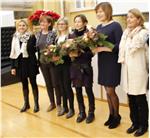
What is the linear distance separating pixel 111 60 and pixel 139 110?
1.73ft

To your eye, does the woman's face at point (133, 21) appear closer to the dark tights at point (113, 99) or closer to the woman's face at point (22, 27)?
the dark tights at point (113, 99)

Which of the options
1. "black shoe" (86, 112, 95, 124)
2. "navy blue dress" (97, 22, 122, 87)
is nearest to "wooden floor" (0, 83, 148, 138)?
"black shoe" (86, 112, 95, 124)

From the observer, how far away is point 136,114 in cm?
258

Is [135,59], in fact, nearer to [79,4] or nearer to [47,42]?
[47,42]

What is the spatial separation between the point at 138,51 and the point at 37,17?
4.95 feet

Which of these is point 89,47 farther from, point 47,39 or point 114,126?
point 114,126

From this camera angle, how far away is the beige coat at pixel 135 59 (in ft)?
7.70

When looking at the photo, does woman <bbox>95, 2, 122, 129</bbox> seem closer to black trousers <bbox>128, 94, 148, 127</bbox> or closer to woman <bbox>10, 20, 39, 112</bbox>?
black trousers <bbox>128, 94, 148, 127</bbox>

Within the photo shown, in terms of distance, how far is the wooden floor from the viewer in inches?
107

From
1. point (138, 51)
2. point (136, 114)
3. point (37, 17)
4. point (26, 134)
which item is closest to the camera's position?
point (138, 51)

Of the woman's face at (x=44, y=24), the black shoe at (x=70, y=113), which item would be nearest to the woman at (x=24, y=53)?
the woman's face at (x=44, y=24)

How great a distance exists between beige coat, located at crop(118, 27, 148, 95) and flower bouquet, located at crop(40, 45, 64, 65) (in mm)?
683

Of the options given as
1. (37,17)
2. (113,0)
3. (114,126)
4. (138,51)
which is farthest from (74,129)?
(113,0)

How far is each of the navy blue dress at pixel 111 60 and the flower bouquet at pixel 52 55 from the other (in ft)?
1.46
